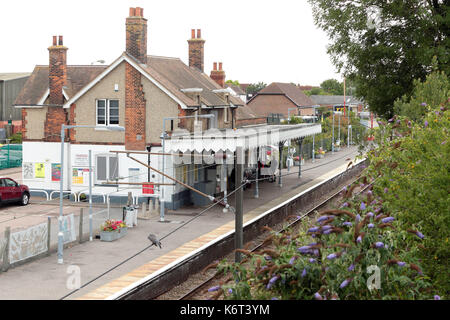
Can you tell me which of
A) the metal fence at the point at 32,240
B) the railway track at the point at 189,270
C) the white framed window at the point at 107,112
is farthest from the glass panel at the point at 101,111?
the railway track at the point at 189,270

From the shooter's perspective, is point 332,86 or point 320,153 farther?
point 332,86

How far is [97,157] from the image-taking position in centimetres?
3509

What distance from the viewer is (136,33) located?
3475 centimetres

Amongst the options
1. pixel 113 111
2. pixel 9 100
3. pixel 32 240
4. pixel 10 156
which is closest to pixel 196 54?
pixel 113 111

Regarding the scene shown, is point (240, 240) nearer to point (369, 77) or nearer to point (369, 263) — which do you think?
point (369, 263)

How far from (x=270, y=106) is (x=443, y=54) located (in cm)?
6591

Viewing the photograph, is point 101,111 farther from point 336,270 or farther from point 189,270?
point 336,270

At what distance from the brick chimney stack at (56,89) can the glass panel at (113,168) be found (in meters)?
4.24

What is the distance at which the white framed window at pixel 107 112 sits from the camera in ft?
114

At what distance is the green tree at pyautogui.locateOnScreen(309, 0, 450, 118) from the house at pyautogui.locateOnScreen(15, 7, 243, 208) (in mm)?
8583

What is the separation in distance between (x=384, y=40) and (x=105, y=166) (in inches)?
685

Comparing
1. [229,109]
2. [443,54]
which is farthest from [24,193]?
[443,54]

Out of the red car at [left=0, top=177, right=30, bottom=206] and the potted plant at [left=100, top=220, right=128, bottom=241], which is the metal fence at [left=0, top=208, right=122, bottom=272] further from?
the red car at [left=0, top=177, right=30, bottom=206]

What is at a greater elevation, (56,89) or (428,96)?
(56,89)
